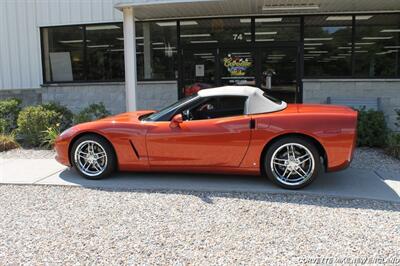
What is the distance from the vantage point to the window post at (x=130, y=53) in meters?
8.30

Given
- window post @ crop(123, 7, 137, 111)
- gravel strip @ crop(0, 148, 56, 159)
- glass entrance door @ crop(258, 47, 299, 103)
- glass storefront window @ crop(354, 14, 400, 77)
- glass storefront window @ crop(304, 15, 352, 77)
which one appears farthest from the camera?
glass entrance door @ crop(258, 47, 299, 103)

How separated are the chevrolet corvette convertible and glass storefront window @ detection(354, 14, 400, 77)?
4987 mm

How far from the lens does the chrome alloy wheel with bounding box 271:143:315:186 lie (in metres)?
5.17

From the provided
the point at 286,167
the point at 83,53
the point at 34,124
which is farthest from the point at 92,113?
the point at 286,167

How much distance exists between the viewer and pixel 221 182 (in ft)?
18.2

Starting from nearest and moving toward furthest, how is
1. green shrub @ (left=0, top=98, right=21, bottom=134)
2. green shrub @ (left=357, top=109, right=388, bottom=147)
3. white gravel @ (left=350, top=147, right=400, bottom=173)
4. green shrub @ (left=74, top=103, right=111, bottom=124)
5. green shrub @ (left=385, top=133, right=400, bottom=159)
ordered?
1. white gravel @ (left=350, top=147, right=400, bottom=173)
2. green shrub @ (left=385, top=133, right=400, bottom=159)
3. green shrub @ (left=357, top=109, right=388, bottom=147)
4. green shrub @ (left=74, top=103, right=111, bottom=124)
5. green shrub @ (left=0, top=98, right=21, bottom=134)

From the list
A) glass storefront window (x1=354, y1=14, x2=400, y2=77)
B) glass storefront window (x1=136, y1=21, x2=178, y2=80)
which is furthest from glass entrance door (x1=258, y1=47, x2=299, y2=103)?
glass storefront window (x1=136, y1=21, x2=178, y2=80)

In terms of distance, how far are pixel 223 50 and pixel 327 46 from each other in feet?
8.38

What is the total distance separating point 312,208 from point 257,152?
1050mm

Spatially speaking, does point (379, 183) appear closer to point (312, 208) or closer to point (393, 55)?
point (312, 208)

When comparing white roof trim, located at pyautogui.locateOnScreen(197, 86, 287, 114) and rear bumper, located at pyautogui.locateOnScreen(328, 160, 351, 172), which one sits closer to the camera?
rear bumper, located at pyautogui.locateOnScreen(328, 160, 351, 172)

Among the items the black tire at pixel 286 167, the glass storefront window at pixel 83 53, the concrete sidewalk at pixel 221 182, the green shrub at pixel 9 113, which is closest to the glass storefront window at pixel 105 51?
the glass storefront window at pixel 83 53

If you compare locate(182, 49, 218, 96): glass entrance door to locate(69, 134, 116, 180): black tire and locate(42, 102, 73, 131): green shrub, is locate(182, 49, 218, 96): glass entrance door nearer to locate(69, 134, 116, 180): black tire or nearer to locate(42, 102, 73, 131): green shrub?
locate(42, 102, 73, 131): green shrub

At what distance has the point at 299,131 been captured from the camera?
5.12 metres
